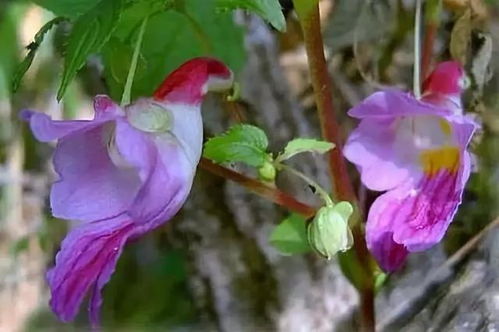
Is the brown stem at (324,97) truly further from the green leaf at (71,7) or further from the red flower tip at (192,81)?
the green leaf at (71,7)

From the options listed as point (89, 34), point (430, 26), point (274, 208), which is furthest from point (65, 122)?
point (274, 208)

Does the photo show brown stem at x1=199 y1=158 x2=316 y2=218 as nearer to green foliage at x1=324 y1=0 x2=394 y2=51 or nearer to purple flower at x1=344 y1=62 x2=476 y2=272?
purple flower at x1=344 y1=62 x2=476 y2=272

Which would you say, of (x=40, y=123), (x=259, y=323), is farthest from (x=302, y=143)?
(x=259, y=323)

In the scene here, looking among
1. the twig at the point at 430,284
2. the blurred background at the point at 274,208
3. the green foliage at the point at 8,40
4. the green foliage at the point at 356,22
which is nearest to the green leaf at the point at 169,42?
the blurred background at the point at 274,208

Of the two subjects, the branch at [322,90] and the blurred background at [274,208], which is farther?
the blurred background at [274,208]

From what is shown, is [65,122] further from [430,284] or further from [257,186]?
[430,284]

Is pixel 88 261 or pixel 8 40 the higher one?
pixel 88 261
